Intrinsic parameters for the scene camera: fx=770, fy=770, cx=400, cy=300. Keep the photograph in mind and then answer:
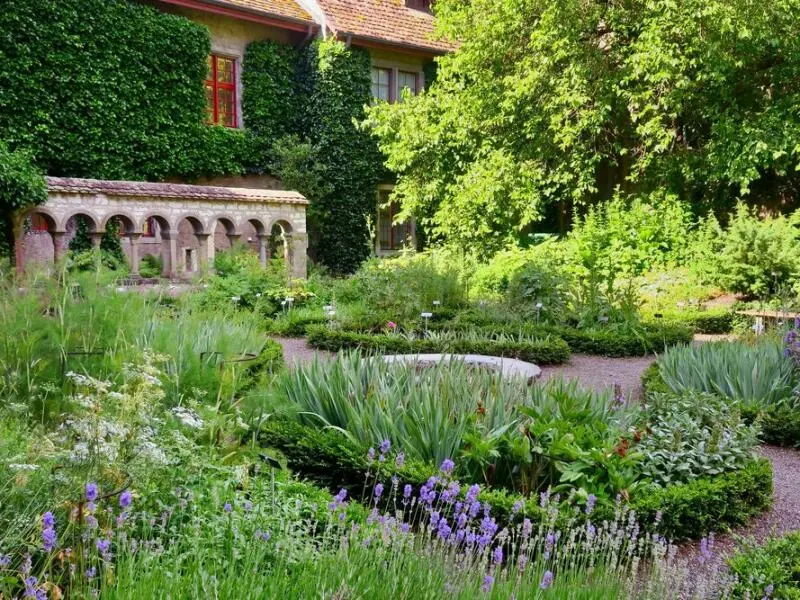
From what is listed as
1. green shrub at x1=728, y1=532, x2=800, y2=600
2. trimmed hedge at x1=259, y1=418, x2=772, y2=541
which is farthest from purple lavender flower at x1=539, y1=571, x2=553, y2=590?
trimmed hedge at x1=259, y1=418, x2=772, y2=541

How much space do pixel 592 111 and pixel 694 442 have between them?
12384 millimetres

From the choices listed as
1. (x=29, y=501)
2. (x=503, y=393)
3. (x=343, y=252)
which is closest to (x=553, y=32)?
(x=343, y=252)

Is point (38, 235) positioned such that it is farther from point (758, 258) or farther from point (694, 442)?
point (694, 442)

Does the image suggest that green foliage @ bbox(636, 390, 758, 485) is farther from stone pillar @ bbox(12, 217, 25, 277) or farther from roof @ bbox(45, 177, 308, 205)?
stone pillar @ bbox(12, 217, 25, 277)

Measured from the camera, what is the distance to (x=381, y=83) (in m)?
20.2

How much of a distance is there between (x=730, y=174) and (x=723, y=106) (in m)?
1.90

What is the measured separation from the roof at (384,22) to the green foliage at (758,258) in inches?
354

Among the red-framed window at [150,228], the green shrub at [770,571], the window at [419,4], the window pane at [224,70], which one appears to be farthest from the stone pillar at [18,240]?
the window at [419,4]

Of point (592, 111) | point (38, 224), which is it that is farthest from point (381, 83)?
point (38, 224)

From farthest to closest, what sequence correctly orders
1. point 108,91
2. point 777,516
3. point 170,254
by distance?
point 108,91 → point 170,254 → point 777,516

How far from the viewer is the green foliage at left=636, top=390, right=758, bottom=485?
406 cm

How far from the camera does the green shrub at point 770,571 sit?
2.73 metres

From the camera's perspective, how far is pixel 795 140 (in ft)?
45.2

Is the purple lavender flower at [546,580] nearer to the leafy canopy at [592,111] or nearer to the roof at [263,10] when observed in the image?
the leafy canopy at [592,111]
